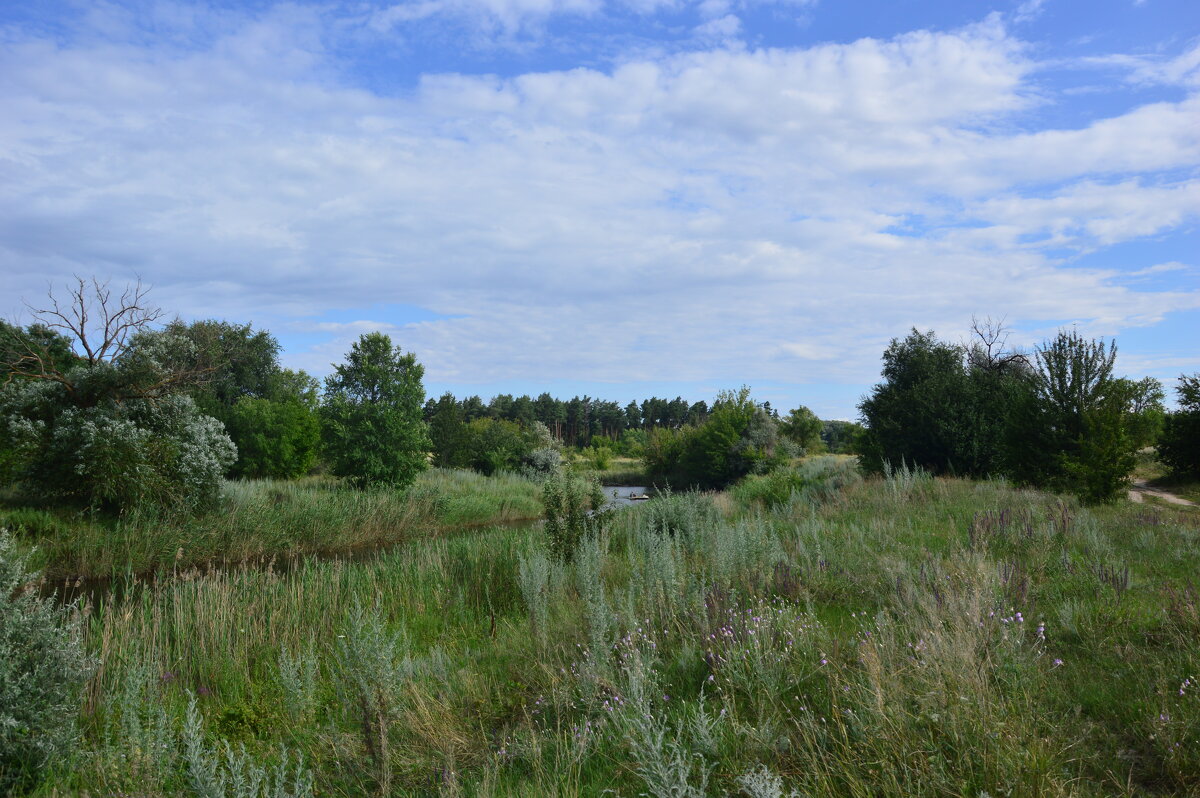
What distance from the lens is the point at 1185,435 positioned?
70.6 ft

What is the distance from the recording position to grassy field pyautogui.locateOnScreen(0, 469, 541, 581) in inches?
513

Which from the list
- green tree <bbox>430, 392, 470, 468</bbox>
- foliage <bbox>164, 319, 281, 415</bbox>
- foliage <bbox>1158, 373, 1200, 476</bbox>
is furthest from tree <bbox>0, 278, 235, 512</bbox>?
foliage <bbox>1158, 373, 1200, 476</bbox>

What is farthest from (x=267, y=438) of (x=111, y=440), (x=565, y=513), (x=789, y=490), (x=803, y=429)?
(x=803, y=429)

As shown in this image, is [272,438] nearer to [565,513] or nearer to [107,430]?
[107,430]

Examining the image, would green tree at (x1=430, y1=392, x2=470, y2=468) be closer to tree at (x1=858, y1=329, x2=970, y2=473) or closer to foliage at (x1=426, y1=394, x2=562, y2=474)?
foliage at (x1=426, y1=394, x2=562, y2=474)

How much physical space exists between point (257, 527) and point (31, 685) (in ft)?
42.5

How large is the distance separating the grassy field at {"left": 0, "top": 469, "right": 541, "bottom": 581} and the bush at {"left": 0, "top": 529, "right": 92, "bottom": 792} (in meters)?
4.18

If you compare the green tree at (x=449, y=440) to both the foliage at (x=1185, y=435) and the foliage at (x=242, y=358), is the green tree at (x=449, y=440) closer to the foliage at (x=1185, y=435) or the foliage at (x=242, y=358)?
the foliage at (x=242, y=358)

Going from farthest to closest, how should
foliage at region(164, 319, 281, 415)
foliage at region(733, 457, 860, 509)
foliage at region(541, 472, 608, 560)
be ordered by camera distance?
1. foliage at region(164, 319, 281, 415)
2. foliage at region(733, 457, 860, 509)
3. foliage at region(541, 472, 608, 560)

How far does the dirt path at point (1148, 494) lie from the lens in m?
16.1

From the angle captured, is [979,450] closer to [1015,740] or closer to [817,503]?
[817,503]

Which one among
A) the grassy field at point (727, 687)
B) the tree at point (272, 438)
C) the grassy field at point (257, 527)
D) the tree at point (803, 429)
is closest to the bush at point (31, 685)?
the grassy field at point (727, 687)

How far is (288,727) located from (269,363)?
4609cm

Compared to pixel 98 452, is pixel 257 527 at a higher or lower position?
lower
